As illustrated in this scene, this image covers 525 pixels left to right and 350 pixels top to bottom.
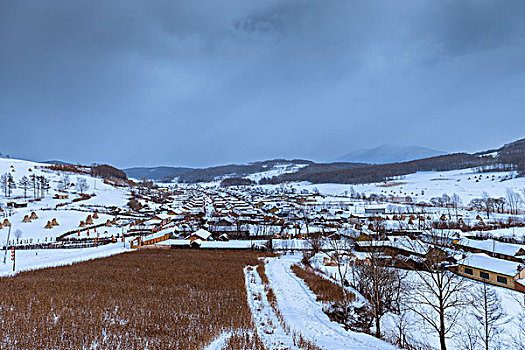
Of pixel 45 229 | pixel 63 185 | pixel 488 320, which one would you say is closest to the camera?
pixel 488 320

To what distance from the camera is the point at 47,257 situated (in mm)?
20125

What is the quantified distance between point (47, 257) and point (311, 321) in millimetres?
20782

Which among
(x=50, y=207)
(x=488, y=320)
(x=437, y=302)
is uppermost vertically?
(x=50, y=207)

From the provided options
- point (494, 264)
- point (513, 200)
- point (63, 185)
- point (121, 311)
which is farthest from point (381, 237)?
point (63, 185)

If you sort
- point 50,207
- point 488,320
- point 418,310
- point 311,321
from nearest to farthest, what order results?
point 311,321 → point 488,320 → point 418,310 → point 50,207

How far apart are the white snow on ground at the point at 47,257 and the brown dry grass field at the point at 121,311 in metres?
3.55

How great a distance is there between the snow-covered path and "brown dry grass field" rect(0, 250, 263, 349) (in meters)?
1.68

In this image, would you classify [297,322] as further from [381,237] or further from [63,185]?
[63,185]

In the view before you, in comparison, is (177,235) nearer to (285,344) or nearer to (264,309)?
(264,309)

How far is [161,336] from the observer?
22.4 ft

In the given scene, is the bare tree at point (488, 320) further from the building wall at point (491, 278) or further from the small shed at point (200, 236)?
the small shed at point (200, 236)

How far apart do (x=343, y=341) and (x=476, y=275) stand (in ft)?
65.6

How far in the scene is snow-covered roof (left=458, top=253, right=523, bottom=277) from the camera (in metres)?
19.5

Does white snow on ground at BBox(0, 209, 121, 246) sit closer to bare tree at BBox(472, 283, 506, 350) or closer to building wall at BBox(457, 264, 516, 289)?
bare tree at BBox(472, 283, 506, 350)
